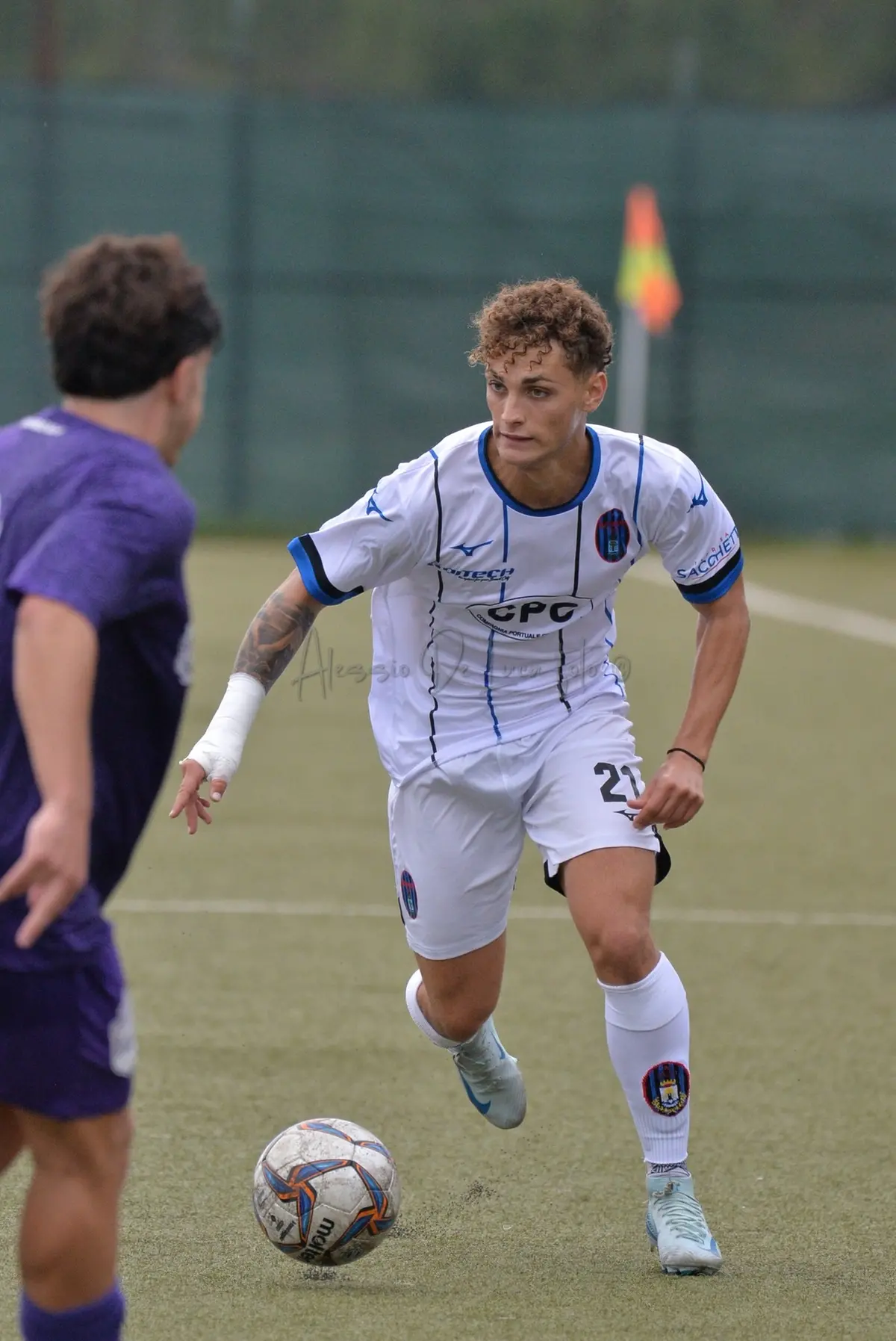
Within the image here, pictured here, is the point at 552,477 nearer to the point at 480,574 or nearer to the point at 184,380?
the point at 480,574

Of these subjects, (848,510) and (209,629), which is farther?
(848,510)

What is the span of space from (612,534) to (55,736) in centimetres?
205

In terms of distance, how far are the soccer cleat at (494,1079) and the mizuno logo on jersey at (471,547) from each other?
1.09 metres

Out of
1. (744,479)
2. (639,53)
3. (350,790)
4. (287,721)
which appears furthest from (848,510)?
(350,790)

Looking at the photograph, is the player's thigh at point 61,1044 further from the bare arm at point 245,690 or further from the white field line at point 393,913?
the white field line at point 393,913

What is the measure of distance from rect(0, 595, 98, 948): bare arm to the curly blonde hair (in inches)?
71.2

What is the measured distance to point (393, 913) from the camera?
22.6 feet

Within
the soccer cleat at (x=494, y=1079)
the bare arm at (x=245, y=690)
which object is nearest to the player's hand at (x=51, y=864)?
the bare arm at (x=245, y=690)

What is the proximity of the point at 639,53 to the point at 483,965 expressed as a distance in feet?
81.0

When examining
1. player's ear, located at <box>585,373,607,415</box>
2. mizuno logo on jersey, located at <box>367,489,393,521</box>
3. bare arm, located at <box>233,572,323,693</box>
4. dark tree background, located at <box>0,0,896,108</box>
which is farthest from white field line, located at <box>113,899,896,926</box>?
dark tree background, located at <box>0,0,896,108</box>

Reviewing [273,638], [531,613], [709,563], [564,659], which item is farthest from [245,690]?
[709,563]

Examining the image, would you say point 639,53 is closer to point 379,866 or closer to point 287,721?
point 287,721

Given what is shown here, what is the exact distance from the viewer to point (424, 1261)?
392 cm

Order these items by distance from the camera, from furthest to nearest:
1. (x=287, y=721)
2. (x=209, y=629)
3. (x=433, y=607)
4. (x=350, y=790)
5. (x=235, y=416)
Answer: (x=235, y=416) → (x=209, y=629) → (x=287, y=721) → (x=350, y=790) → (x=433, y=607)
